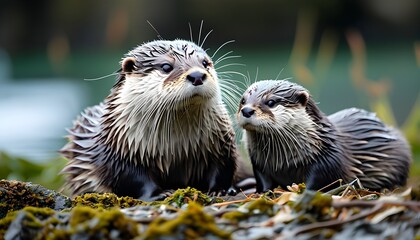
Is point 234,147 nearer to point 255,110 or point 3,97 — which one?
point 255,110

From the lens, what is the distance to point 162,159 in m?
4.25

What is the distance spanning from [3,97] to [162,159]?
1413 cm

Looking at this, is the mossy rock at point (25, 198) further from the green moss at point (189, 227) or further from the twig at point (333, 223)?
the twig at point (333, 223)

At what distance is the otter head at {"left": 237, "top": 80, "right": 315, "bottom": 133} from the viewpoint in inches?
163

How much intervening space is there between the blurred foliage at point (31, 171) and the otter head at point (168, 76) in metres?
2.30

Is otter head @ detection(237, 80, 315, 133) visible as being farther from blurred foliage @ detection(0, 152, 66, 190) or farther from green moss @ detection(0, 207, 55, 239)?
blurred foliage @ detection(0, 152, 66, 190)

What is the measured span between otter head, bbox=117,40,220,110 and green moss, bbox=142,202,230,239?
1281 mm

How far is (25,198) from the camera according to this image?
3561 mm

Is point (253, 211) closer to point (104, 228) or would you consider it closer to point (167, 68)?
point (104, 228)

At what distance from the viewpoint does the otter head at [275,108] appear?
13.6 feet

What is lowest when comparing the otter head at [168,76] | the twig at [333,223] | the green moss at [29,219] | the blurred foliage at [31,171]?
the blurred foliage at [31,171]

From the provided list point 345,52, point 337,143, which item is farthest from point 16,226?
point 345,52

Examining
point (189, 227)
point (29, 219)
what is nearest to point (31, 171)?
point (29, 219)

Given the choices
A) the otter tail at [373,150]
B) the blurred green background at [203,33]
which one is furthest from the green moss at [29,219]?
the blurred green background at [203,33]
